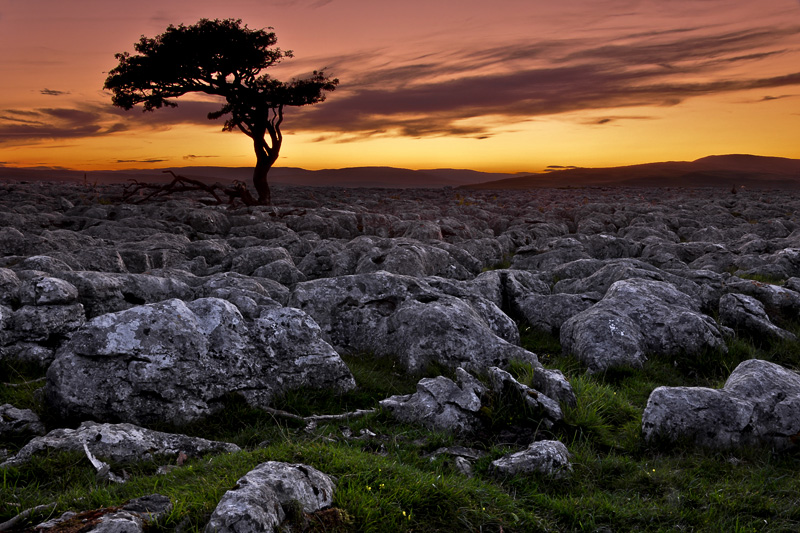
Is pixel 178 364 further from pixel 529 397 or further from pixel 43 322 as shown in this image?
pixel 529 397

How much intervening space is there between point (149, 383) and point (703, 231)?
23997mm

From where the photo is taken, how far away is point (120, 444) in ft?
18.4

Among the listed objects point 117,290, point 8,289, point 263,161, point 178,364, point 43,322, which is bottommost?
point 178,364

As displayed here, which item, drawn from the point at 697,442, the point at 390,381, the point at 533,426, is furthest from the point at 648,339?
the point at 390,381

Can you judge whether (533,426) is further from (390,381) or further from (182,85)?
(182,85)

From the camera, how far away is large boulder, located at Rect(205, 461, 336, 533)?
12.5 feet

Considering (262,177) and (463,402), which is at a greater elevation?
(262,177)

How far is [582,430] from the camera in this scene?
679 centimetres

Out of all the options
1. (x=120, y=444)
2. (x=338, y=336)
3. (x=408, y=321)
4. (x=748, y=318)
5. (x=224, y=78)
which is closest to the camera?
(x=120, y=444)

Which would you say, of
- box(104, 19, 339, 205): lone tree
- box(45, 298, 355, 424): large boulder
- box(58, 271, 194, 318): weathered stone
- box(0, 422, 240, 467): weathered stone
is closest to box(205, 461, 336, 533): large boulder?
box(0, 422, 240, 467): weathered stone

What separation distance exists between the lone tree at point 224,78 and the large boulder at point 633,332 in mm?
28757

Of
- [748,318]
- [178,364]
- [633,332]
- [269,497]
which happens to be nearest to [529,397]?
[633,332]

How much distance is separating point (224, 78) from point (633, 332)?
35523 millimetres

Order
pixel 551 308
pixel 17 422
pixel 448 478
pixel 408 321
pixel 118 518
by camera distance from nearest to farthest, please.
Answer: pixel 118 518
pixel 448 478
pixel 17 422
pixel 408 321
pixel 551 308
